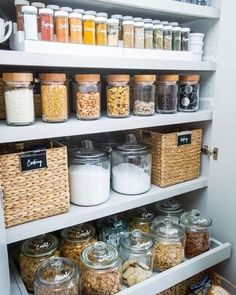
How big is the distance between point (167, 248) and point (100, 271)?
32cm

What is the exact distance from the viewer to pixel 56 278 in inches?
34.7

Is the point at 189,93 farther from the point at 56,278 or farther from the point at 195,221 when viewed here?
the point at 56,278

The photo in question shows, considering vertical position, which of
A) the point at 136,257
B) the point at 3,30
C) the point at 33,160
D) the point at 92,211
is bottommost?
the point at 136,257

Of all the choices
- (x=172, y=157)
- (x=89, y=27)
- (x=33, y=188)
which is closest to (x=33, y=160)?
(x=33, y=188)

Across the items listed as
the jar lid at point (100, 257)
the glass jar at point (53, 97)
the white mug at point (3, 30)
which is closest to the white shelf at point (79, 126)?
the glass jar at point (53, 97)

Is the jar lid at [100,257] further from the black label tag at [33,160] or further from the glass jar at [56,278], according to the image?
the black label tag at [33,160]

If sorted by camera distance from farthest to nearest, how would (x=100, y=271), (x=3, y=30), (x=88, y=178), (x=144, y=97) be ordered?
(x=144, y=97), (x=88, y=178), (x=100, y=271), (x=3, y=30)

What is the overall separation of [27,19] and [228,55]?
31.9 inches

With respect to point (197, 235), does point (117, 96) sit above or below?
above

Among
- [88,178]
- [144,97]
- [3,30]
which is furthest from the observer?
[144,97]

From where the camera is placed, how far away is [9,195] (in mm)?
877

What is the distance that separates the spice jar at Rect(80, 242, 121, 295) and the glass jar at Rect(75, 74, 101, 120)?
1.52 ft

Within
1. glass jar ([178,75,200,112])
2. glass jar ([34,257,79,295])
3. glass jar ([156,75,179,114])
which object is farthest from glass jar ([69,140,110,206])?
glass jar ([178,75,200,112])

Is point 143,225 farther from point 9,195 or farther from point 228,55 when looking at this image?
point 228,55
